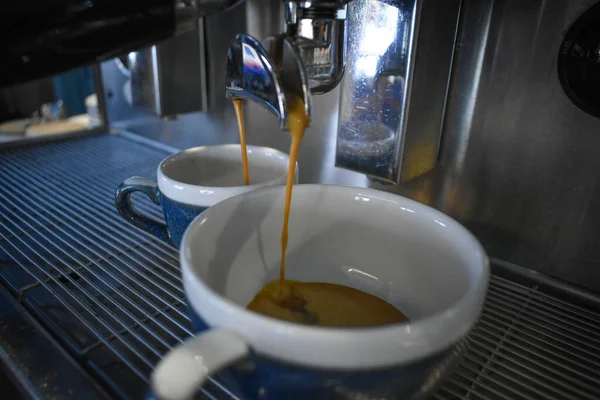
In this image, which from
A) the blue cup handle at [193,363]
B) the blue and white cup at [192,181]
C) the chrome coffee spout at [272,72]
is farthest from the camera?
the blue and white cup at [192,181]

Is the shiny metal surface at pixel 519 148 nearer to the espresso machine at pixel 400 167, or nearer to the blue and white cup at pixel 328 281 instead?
the espresso machine at pixel 400 167

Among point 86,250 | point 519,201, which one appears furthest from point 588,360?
point 86,250

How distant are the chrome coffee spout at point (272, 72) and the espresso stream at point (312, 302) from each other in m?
0.02

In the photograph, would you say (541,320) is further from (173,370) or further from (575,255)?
(173,370)

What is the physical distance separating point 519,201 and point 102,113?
743 mm

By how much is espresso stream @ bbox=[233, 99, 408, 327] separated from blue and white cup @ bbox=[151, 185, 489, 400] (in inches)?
0.5

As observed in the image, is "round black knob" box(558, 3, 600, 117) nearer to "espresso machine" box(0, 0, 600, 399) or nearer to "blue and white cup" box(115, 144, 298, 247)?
"espresso machine" box(0, 0, 600, 399)

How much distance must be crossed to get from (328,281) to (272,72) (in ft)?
0.59

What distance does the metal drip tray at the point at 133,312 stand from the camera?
12.5 inches

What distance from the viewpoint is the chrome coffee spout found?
30cm

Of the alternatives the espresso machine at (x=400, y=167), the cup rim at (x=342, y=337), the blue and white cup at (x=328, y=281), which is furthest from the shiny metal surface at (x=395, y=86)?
the cup rim at (x=342, y=337)

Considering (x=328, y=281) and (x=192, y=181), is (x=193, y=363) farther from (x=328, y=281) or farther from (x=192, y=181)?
(x=192, y=181)

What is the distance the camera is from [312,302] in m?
0.36

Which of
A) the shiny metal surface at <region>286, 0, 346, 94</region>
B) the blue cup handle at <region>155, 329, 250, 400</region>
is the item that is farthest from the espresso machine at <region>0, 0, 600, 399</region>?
the blue cup handle at <region>155, 329, 250, 400</region>
